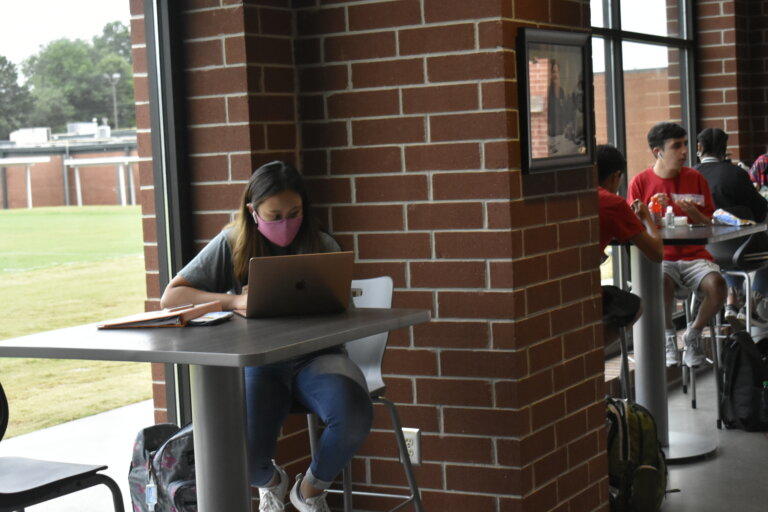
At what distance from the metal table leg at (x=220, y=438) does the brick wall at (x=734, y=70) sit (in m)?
5.83

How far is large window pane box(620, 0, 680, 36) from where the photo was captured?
6520 millimetres

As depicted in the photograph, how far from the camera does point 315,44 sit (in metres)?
3.79

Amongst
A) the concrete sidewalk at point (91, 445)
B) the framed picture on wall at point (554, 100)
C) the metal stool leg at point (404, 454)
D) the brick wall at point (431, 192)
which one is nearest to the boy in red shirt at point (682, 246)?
the framed picture on wall at point (554, 100)

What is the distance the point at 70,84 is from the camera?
3.39 metres

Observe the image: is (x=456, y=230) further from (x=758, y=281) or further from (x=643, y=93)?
(x=758, y=281)

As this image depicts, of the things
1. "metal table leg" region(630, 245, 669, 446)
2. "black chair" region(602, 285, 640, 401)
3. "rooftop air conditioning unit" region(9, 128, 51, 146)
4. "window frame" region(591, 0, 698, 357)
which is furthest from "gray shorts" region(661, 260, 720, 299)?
"rooftop air conditioning unit" region(9, 128, 51, 146)

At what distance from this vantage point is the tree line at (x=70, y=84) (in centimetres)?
325

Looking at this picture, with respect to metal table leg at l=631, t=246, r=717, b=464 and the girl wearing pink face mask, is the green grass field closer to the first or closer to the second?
the girl wearing pink face mask

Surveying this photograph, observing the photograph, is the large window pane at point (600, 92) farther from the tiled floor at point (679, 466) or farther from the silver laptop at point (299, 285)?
the silver laptop at point (299, 285)

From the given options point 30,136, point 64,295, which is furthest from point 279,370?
point 30,136

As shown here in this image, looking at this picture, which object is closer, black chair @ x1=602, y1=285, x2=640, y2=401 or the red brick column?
the red brick column

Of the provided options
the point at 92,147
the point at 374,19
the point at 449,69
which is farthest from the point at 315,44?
the point at 92,147

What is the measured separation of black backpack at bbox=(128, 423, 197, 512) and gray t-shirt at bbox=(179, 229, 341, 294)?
1.40 ft

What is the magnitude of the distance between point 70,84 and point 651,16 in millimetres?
4424
